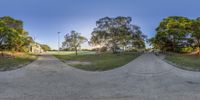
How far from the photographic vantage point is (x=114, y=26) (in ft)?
144

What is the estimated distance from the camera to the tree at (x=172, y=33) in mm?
43719

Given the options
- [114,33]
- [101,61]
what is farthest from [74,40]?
[101,61]

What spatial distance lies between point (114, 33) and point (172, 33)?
1013cm

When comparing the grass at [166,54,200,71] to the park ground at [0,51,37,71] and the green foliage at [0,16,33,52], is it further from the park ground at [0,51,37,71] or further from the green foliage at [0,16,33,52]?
the green foliage at [0,16,33,52]

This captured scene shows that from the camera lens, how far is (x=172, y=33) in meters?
43.8

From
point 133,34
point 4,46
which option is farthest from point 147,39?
point 4,46

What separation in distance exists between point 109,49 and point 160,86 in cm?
3580

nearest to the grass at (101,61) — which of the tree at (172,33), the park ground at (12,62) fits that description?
the park ground at (12,62)

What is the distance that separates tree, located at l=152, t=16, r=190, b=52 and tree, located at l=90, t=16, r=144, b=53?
17.1ft

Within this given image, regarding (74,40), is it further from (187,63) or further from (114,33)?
(187,63)

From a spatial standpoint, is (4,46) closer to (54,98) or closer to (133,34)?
(133,34)

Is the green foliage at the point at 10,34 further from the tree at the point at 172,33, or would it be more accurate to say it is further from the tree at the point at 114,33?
the tree at the point at 172,33

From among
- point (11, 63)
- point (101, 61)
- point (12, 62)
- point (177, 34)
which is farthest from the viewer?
point (177, 34)

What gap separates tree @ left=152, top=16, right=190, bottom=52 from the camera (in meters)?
43.7
